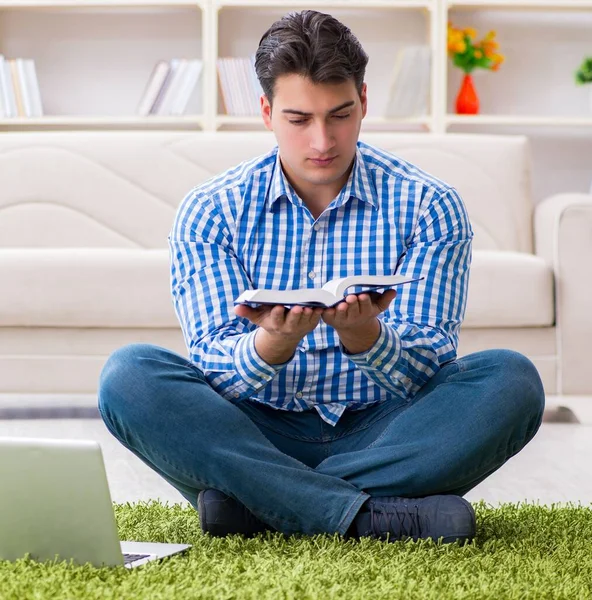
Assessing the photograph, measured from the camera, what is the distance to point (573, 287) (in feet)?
8.72

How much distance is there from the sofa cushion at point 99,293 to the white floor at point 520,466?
0.26 metres

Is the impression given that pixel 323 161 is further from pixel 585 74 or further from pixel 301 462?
pixel 585 74

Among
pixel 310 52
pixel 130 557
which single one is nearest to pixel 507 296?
pixel 310 52

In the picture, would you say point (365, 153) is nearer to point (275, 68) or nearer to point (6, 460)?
point (275, 68)

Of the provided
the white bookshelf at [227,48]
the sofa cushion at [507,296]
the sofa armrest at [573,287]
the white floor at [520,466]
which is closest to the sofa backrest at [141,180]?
the sofa armrest at [573,287]

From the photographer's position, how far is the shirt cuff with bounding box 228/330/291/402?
1.30 metres

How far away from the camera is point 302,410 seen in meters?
1.44

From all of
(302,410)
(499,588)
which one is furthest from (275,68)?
(499,588)

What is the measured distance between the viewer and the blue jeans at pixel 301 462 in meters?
1.28

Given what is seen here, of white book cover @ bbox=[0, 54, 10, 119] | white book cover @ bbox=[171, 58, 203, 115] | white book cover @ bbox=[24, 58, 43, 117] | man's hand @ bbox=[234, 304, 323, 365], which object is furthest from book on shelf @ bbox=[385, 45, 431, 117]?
man's hand @ bbox=[234, 304, 323, 365]

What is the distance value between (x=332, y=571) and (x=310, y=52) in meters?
0.72

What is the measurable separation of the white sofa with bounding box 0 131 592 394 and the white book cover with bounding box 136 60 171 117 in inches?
37.6

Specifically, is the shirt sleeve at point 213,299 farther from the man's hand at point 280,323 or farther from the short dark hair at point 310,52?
the short dark hair at point 310,52

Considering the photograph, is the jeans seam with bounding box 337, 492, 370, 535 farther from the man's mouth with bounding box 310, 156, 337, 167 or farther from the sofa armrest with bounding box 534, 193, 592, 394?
the sofa armrest with bounding box 534, 193, 592, 394
